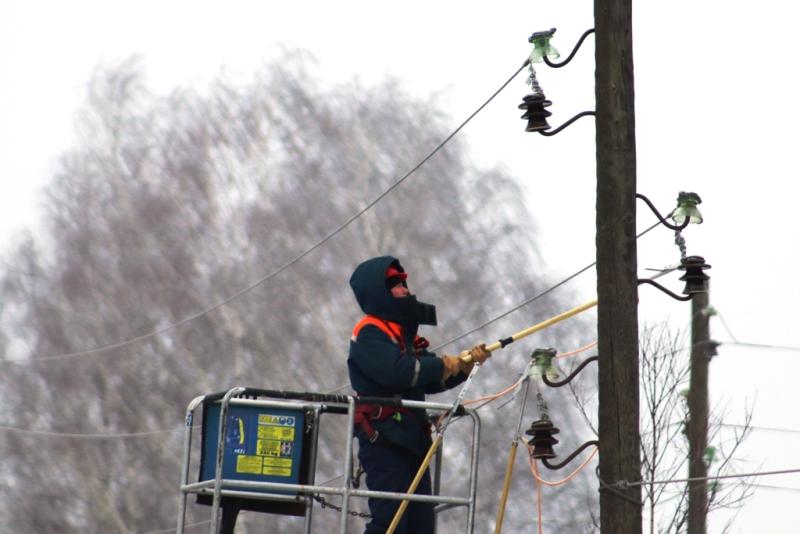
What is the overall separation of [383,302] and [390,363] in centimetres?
41

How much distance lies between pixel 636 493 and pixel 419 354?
1452mm

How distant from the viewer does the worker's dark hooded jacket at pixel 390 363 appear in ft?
28.1

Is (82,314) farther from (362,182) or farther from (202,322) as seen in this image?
(362,182)

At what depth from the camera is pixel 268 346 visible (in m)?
28.6

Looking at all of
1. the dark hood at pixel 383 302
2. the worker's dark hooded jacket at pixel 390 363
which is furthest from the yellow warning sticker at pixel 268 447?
the dark hood at pixel 383 302

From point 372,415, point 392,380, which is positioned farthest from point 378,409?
point 392,380

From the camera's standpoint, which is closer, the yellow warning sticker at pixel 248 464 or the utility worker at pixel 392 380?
the yellow warning sticker at pixel 248 464

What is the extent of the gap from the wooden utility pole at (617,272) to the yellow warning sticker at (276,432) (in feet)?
5.68

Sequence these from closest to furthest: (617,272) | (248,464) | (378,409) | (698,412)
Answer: (248,464) < (378,409) < (617,272) < (698,412)

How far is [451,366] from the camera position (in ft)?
28.6

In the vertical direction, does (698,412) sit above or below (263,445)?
above

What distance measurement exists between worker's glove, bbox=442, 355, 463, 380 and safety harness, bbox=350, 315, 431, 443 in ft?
0.64

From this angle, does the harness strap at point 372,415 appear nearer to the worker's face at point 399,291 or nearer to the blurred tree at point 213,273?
the worker's face at point 399,291

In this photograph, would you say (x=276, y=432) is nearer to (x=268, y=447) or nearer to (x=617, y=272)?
(x=268, y=447)
